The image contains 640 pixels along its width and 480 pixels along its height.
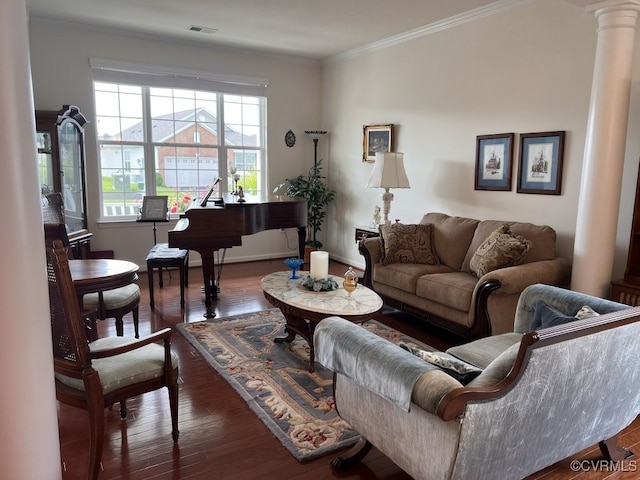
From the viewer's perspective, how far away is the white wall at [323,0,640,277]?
3824mm

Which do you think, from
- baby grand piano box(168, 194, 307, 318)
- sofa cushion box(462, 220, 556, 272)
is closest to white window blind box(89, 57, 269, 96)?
baby grand piano box(168, 194, 307, 318)

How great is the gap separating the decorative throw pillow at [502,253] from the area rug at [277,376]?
0.82 metres

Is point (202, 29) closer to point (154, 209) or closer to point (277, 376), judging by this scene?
point (154, 209)

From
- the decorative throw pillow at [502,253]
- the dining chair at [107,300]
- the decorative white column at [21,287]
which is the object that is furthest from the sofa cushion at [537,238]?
the decorative white column at [21,287]

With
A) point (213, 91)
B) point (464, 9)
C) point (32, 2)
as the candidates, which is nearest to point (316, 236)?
point (213, 91)

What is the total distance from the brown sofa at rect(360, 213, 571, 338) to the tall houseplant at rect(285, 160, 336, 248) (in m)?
2.21

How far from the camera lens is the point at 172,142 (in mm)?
6113

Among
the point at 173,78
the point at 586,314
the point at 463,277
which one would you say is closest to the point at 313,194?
the point at 173,78

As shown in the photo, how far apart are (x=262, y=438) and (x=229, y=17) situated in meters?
4.21

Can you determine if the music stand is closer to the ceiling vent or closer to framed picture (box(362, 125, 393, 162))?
the ceiling vent

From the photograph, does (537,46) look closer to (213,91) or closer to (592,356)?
(592,356)

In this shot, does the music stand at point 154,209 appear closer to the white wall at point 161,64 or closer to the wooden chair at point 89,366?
the white wall at point 161,64

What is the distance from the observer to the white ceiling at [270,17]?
4383 mm

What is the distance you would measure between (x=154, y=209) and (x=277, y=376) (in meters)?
3.08
